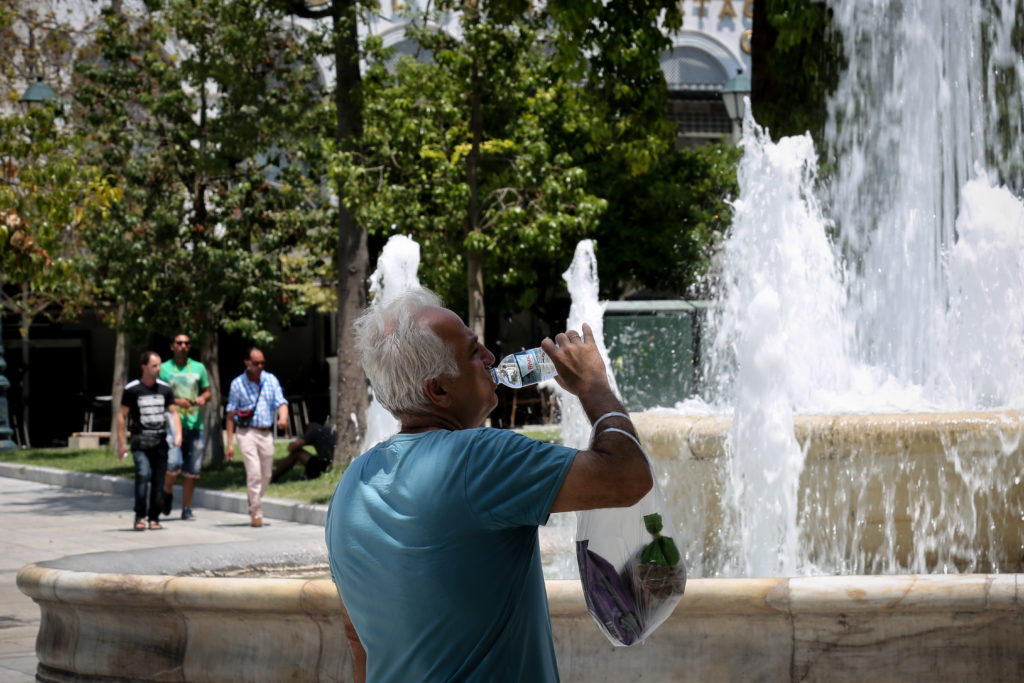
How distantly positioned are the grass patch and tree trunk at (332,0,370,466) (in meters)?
0.52

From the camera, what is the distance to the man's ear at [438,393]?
2527 millimetres

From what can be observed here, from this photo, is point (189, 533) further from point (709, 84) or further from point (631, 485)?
point (709, 84)

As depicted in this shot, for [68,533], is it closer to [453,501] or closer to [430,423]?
[430,423]

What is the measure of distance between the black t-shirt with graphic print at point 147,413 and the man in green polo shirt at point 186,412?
2.07 ft

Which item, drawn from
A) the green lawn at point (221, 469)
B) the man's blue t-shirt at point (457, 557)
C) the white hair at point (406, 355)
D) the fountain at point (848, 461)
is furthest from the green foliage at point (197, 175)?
the man's blue t-shirt at point (457, 557)

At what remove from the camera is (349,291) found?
17.0 m

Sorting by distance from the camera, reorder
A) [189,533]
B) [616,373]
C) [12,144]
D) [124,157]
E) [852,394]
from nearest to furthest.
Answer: [852,394], [12,144], [189,533], [616,373], [124,157]

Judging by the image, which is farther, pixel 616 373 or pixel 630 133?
pixel 616 373

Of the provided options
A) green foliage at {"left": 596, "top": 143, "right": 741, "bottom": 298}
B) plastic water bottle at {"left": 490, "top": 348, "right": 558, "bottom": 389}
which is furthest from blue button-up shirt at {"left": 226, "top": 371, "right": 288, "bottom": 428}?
green foliage at {"left": 596, "top": 143, "right": 741, "bottom": 298}

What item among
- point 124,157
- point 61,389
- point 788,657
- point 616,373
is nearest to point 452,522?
point 788,657

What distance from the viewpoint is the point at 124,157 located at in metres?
19.5

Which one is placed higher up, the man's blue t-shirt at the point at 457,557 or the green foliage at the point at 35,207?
the green foliage at the point at 35,207

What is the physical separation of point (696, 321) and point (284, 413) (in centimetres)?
740

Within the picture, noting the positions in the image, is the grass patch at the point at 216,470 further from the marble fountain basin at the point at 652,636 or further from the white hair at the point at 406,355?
the white hair at the point at 406,355
